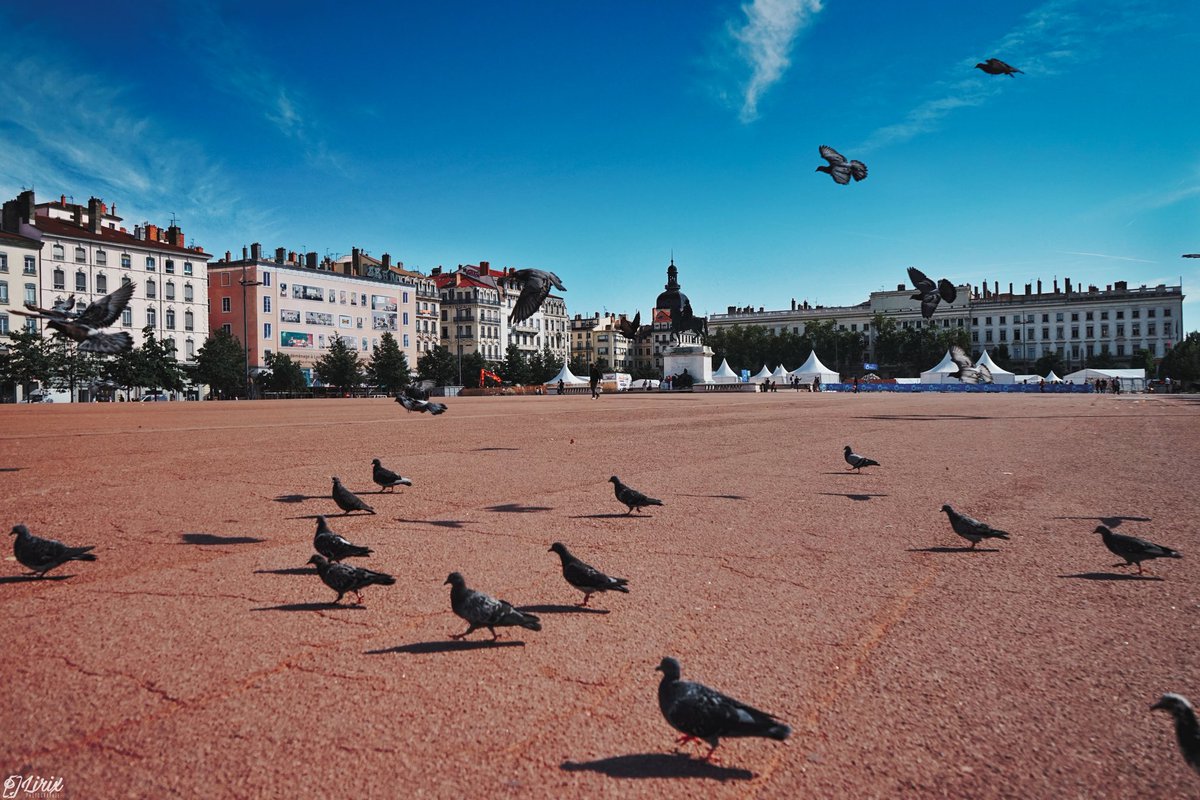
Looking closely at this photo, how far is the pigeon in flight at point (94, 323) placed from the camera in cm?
1109

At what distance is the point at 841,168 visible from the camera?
2103 centimetres

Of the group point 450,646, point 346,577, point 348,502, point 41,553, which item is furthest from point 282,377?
point 450,646

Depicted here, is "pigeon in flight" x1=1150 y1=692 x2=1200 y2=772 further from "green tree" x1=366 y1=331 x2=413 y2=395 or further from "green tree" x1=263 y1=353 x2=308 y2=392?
"green tree" x1=366 y1=331 x2=413 y2=395

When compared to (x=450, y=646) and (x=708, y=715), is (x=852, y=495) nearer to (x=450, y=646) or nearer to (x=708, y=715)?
(x=450, y=646)

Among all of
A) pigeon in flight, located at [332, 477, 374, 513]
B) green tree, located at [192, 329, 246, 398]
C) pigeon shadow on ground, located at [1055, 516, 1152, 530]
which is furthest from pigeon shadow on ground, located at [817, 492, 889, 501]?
green tree, located at [192, 329, 246, 398]

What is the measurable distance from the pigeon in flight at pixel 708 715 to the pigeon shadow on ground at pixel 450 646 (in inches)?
49.3

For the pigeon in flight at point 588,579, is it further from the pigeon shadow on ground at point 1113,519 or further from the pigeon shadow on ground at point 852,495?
the pigeon shadow on ground at point 1113,519

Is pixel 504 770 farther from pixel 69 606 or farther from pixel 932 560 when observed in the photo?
pixel 932 560

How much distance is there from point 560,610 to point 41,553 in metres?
3.18

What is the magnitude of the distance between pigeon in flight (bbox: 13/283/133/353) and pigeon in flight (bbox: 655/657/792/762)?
431 inches

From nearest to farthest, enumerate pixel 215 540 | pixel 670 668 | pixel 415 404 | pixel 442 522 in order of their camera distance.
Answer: pixel 670 668
pixel 215 540
pixel 442 522
pixel 415 404

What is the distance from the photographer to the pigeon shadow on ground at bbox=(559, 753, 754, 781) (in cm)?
263

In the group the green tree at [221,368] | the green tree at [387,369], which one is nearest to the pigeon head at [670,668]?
the green tree at [221,368]

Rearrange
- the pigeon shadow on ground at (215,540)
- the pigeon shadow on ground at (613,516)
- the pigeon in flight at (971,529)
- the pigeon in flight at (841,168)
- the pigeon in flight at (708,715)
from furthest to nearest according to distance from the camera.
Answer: the pigeon in flight at (841,168) < the pigeon shadow on ground at (613,516) < the pigeon shadow on ground at (215,540) < the pigeon in flight at (971,529) < the pigeon in flight at (708,715)
